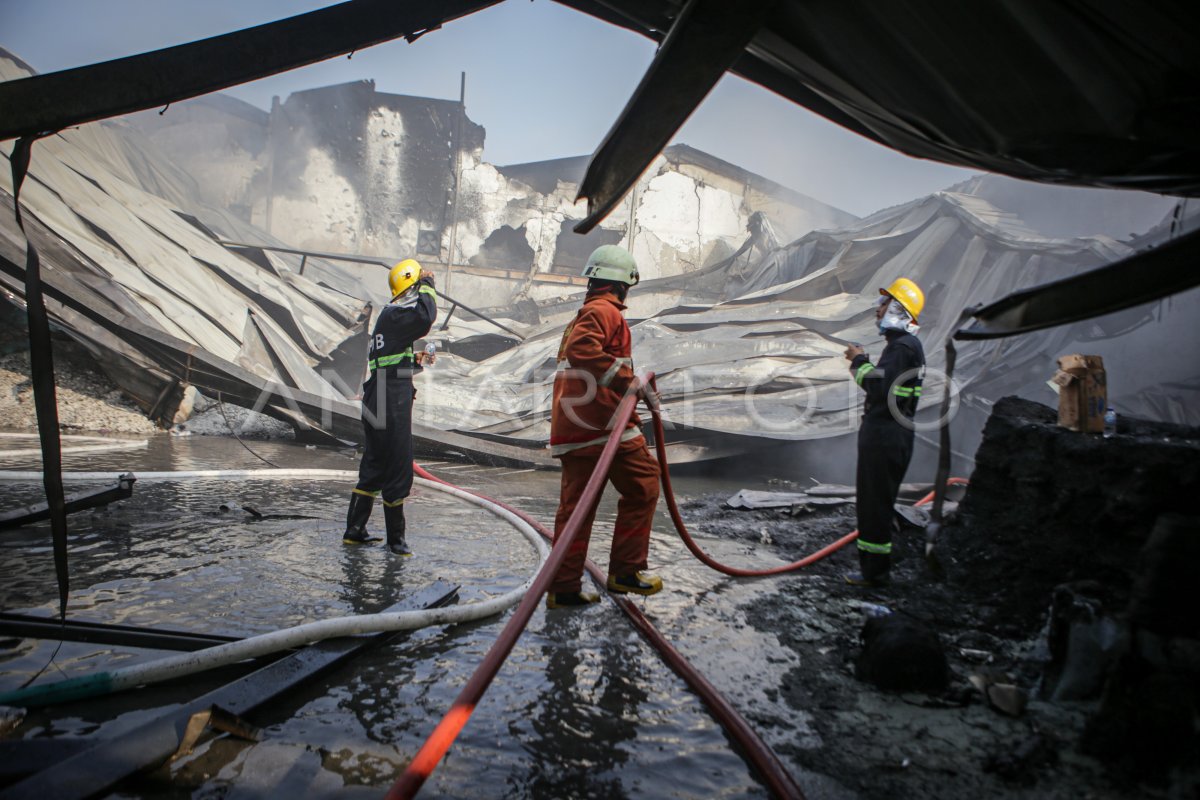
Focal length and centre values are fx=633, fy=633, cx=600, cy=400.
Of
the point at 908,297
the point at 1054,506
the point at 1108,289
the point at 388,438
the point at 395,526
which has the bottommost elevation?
the point at 395,526

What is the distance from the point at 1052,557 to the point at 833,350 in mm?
6650

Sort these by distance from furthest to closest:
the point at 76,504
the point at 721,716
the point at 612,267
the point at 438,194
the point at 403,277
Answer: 1. the point at 438,194
2. the point at 403,277
3. the point at 76,504
4. the point at 612,267
5. the point at 721,716

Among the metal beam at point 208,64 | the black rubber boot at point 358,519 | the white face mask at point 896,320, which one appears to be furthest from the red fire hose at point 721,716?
the white face mask at point 896,320

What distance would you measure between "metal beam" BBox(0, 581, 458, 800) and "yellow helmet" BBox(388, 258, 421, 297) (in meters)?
2.57

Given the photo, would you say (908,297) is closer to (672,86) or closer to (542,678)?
(672,86)

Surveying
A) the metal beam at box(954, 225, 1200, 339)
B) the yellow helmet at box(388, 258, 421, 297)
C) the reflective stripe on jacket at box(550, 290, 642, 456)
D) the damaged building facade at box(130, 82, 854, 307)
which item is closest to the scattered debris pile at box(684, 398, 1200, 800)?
the metal beam at box(954, 225, 1200, 339)

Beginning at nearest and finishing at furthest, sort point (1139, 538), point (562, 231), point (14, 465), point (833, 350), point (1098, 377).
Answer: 1. point (1139, 538)
2. point (1098, 377)
3. point (14, 465)
4. point (833, 350)
5. point (562, 231)

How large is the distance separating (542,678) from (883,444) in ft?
8.82

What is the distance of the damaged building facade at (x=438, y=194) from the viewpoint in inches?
908

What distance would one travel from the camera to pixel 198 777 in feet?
→ 5.73

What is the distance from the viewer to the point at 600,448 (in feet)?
10.7

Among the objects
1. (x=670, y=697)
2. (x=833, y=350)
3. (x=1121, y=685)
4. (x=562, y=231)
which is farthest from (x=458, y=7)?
(x=562, y=231)

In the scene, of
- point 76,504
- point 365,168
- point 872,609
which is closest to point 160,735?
point 76,504

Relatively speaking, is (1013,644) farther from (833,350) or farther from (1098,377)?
(833,350)
